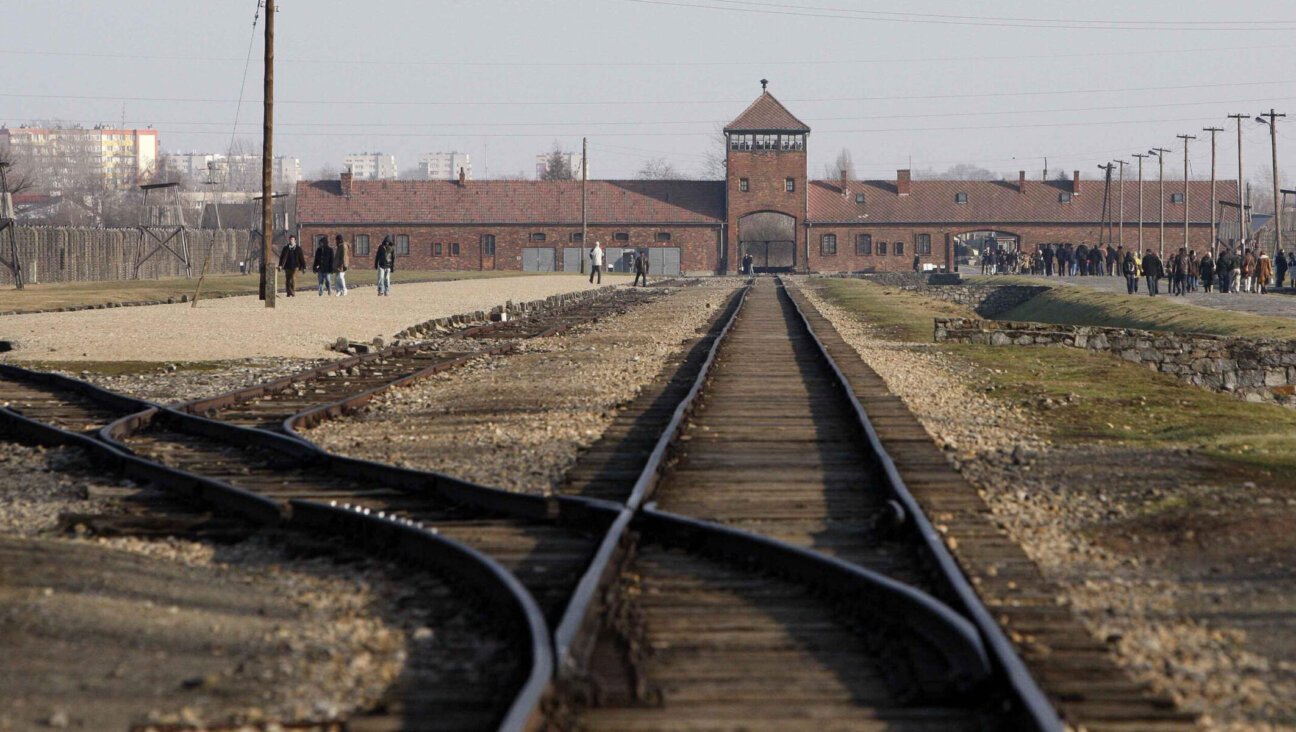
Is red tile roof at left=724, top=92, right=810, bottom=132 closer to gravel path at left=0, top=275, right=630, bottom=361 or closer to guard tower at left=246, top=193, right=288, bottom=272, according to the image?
guard tower at left=246, top=193, right=288, bottom=272

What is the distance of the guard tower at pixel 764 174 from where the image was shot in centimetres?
9488

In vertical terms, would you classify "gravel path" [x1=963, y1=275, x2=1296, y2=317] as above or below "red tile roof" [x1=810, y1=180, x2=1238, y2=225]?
below

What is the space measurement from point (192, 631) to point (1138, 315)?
3295 cm

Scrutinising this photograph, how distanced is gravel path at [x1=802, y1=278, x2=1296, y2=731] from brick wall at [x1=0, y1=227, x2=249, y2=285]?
40.9m

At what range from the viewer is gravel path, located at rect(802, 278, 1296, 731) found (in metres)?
5.16

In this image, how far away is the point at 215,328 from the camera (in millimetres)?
24297

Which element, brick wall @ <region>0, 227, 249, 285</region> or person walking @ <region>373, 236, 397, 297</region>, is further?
brick wall @ <region>0, 227, 249, 285</region>

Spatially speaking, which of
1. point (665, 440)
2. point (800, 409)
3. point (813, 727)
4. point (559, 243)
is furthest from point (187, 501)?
point (559, 243)

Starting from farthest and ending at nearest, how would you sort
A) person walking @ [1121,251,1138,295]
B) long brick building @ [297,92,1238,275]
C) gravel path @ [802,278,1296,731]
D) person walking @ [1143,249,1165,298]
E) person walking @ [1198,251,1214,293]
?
long brick building @ [297,92,1238,275], person walking @ [1121,251,1138,295], person walking @ [1198,251,1214,293], person walking @ [1143,249,1165,298], gravel path @ [802,278,1296,731]

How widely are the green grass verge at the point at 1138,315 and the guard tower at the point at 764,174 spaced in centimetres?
4195

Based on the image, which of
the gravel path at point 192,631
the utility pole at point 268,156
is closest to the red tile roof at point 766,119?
the utility pole at point 268,156

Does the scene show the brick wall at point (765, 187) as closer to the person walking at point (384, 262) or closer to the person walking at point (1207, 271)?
the person walking at point (1207, 271)

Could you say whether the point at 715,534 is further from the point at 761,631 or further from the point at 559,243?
the point at 559,243

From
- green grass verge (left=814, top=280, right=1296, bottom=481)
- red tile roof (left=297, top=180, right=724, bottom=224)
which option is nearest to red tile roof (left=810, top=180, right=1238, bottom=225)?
red tile roof (left=297, top=180, right=724, bottom=224)
